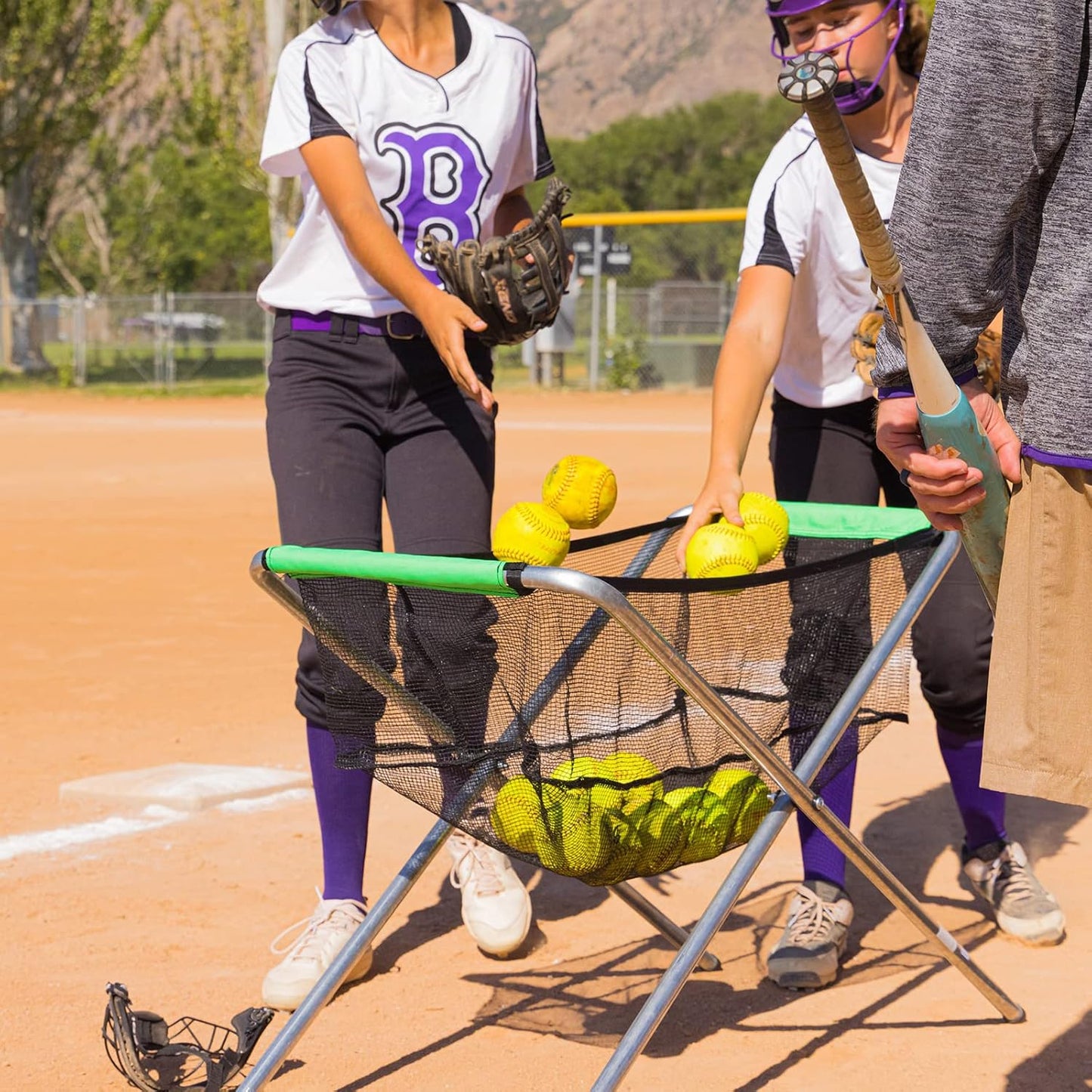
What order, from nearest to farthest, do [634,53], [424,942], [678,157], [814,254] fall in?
[814,254] < [424,942] < [678,157] < [634,53]

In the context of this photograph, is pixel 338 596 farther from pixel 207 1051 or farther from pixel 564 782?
pixel 207 1051

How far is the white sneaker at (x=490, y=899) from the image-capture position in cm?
357

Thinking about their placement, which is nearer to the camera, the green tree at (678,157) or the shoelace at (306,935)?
the shoelace at (306,935)

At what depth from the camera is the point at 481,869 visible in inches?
147

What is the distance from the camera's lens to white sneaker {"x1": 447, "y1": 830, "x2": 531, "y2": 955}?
3574mm

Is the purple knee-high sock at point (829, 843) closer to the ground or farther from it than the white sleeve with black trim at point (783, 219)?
closer to the ground

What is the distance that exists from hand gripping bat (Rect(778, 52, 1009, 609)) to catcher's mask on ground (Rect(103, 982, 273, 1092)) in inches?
63.1

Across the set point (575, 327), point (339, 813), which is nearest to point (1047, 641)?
point (339, 813)

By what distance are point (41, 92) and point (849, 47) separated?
31876mm

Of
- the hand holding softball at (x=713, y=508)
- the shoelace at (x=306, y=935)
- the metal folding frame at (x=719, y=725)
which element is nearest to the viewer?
the metal folding frame at (x=719, y=725)

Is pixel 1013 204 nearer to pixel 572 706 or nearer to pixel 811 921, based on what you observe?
pixel 572 706

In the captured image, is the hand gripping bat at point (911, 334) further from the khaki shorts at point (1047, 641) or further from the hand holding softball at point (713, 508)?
the hand holding softball at point (713, 508)

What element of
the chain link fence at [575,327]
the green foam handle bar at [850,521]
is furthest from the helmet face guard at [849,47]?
the chain link fence at [575,327]

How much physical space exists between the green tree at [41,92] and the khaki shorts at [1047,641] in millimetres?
31530
